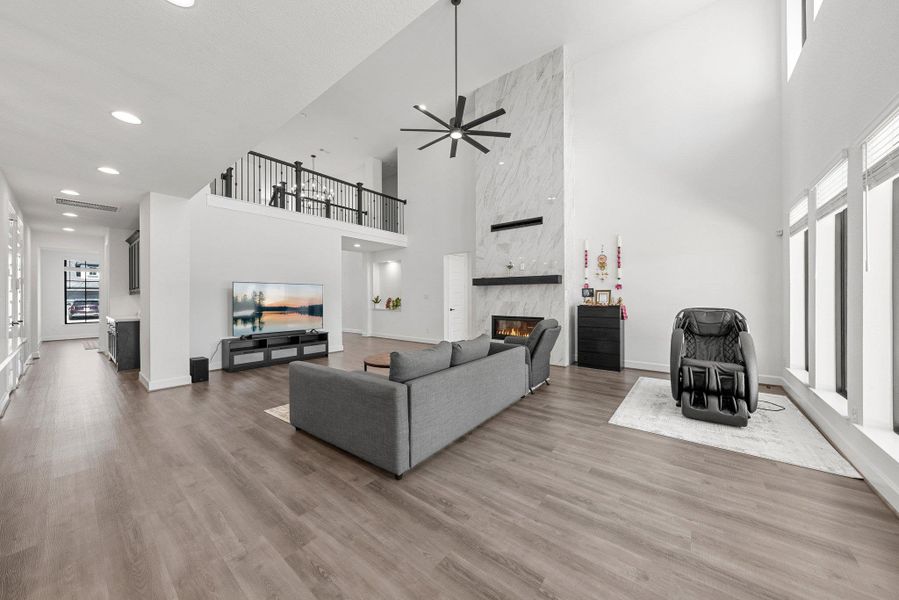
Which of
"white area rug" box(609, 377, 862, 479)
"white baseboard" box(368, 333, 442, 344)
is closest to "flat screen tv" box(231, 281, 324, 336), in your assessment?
"white baseboard" box(368, 333, 442, 344)

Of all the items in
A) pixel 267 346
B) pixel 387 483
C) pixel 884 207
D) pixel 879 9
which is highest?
pixel 879 9

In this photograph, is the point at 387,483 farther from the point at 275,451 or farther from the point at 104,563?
the point at 104,563

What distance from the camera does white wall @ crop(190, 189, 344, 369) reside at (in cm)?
546

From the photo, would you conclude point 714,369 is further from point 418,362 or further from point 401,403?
point 401,403

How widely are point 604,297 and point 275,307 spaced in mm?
5770

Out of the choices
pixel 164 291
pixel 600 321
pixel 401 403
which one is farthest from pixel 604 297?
pixel 164 291

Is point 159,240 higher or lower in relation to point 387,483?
higher

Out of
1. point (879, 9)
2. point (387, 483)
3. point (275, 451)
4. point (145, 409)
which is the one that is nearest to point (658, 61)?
point (879, 9)

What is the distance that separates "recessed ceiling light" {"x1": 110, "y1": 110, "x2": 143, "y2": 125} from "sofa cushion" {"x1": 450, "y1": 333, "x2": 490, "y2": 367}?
2.98 metres

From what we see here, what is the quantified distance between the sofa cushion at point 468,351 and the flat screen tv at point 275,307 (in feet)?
14.5

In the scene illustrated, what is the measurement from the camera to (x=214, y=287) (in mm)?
5652

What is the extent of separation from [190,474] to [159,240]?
354 cm

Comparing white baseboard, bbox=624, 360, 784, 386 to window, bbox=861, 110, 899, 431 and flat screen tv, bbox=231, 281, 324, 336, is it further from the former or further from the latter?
flat screen tv, bbox=231, 281, 324, 336

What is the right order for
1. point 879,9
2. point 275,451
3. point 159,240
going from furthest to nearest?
point 159,240 → point 275,451 → point 879,9
